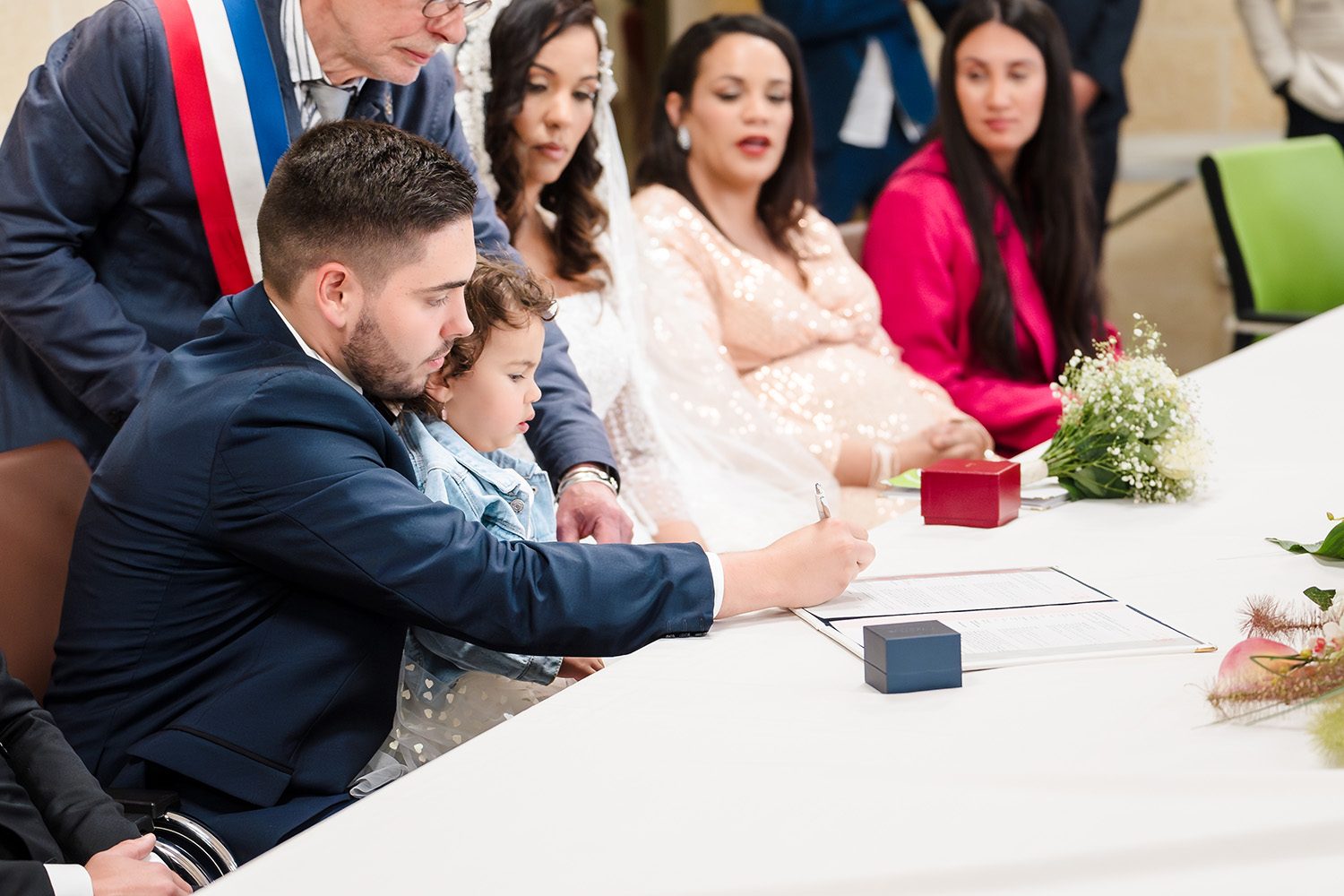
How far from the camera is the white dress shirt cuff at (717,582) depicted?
1.64m

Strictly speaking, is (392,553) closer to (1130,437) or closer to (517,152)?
(1130,437)

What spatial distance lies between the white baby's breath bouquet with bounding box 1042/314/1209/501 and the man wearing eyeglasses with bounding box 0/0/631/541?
65cm

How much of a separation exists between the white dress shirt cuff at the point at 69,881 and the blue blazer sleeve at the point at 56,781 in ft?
0.40

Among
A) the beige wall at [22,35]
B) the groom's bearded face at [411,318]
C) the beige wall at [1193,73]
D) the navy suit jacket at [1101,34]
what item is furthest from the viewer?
the beige wall at [1193,73]

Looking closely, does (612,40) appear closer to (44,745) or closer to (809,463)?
(809,463)

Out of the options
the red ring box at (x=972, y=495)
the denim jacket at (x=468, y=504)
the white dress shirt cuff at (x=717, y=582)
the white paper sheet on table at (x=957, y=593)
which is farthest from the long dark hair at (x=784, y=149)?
the white dress shirt cuff at (x=717, y=582)

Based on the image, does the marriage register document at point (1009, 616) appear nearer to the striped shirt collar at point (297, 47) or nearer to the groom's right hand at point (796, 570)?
the groom's right hand at point (796, 570)

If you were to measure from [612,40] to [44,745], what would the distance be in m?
5.28

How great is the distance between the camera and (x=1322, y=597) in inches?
59.7

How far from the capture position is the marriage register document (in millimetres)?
1525

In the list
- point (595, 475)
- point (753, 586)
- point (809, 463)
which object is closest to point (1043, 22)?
point (809, 463)

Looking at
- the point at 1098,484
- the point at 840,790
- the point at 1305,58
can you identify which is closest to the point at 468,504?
the point at 840,790

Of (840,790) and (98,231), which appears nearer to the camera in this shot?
(840,790)

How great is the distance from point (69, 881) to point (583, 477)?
1.11 meters
